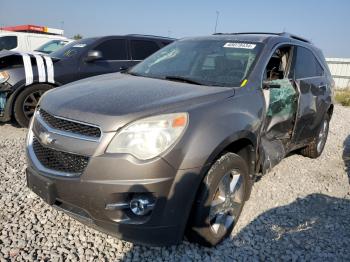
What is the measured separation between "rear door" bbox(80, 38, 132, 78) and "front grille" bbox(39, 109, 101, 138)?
3.79 meters

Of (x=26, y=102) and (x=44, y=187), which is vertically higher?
(x=44, y=187)

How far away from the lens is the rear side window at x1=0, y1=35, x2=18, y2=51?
10711 mm

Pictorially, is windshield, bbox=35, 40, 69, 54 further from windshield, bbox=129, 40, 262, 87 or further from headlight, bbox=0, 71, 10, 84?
windshield, bbox=129, 40, 262, 87

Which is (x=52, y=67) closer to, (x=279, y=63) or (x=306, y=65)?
(x=279, y=63)

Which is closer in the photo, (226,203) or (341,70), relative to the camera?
(226,203)

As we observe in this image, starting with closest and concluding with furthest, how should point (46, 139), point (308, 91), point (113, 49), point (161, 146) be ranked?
point (161, 146) < point (46, 139) < point (308, 91) < point (113, 49)

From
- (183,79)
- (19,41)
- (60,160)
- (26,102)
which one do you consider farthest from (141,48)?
(19,41)

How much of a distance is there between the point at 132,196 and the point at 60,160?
0.59 metres

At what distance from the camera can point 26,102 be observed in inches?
219

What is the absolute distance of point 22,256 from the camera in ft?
8.14

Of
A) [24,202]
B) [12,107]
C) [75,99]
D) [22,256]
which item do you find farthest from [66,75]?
[22,256]

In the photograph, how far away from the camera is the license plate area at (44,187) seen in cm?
231

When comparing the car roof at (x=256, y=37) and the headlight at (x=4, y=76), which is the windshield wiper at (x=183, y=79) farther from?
the headlight at (x=4, y=76)

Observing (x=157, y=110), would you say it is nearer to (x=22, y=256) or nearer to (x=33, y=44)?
(x=22, y=256)
